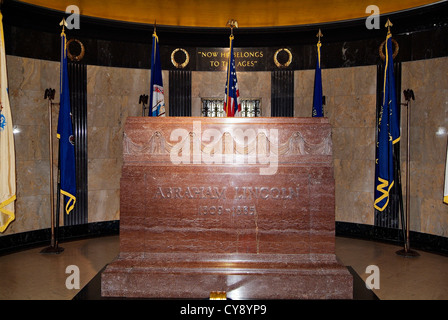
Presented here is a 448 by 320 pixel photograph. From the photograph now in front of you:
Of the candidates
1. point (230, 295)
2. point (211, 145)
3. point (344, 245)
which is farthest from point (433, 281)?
point (211, 145)

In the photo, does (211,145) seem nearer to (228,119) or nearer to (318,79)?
(228,119)

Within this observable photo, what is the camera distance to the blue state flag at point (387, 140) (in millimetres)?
5840

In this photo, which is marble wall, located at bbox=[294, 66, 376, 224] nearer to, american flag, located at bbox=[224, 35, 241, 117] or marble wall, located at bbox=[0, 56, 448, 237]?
marble wall, located at bbox=[0, 56, 448, 237]

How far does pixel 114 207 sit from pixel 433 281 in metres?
6.43

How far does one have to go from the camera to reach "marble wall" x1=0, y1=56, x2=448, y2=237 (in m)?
6.84

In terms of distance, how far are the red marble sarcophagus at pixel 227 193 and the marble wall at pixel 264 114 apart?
3.64m

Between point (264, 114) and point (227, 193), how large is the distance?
446 centimetres

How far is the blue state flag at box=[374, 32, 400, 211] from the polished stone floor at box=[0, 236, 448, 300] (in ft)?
3.45

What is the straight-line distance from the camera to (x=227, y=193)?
4.46 m

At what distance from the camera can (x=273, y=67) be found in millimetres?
8500

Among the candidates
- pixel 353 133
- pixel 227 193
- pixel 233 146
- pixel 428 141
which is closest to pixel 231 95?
pixel 233 146

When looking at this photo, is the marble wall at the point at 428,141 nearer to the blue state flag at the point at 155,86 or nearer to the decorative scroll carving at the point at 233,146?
the decorative scroll carving at the point at 233,146

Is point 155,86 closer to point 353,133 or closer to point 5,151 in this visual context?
point 5,151

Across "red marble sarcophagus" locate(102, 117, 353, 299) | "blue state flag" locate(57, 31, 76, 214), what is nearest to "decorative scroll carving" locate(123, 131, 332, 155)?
"red marble sarcophagus" locate(102, 117, 353, 299)
